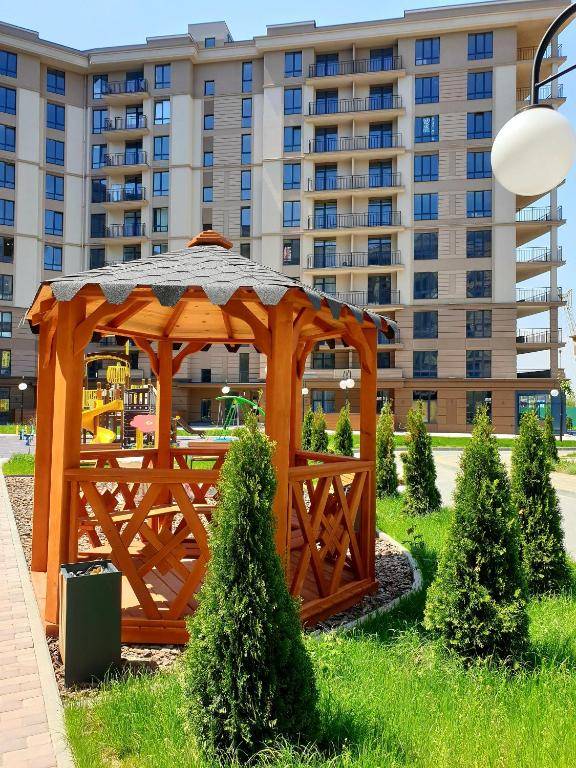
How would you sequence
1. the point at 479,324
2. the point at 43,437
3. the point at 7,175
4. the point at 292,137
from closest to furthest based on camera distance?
the point at 43,437 → the point at 479,324 → the point at 292,137 → the point at 7,175

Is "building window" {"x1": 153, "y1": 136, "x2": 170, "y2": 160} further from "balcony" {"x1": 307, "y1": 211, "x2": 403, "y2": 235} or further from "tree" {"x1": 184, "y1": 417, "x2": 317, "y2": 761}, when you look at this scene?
"tree" {"x1": 184, "y1": 417, "x2": 317, "y2": 761}

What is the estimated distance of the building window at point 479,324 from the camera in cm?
3788

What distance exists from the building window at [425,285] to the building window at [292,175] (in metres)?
10.5

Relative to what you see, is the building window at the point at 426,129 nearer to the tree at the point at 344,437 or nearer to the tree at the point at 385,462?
the tree at the point at 344,437

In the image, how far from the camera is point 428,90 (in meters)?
38.4

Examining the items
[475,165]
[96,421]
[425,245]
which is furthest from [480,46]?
[96,421]

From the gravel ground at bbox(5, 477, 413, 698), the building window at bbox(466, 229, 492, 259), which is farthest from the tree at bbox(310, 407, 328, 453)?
the building window at bbox(466, 229, 492, 259)

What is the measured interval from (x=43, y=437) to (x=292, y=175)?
36932mm

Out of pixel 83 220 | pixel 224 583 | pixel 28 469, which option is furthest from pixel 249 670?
pixel 83 220

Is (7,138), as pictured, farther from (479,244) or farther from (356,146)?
(479,244)

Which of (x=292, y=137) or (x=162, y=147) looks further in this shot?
(x=162, y=147)

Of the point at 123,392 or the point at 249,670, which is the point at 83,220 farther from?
the point at 249,670

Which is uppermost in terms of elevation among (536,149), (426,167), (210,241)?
(426,167)

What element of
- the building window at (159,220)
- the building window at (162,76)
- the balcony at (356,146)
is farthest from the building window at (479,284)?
the building window at (162,76)
